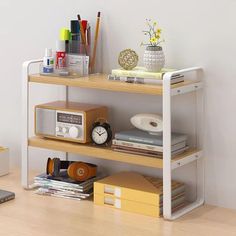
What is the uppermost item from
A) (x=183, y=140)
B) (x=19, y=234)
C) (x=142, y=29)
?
(x=142, y=29)

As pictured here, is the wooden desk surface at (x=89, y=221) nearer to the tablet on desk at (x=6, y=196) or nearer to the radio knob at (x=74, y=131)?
the tablet on desk at (x=6, y=196)

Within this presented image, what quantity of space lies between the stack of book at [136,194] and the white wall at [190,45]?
4.4 inches

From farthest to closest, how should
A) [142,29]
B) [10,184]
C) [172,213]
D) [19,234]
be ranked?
[10,184] → [142,29] → [172,213] → [19,234]

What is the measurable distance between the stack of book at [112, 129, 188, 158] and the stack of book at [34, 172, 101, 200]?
0.64ft

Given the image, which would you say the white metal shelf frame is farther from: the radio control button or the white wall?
the radio control button

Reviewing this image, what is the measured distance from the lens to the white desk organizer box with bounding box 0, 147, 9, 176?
2689 millimetres

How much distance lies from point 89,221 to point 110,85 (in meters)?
0.45

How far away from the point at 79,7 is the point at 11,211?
0.80m

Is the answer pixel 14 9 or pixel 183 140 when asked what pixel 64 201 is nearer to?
pixel 183 140

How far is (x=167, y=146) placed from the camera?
7.05 feet

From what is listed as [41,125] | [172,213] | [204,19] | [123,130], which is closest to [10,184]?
[41,125]

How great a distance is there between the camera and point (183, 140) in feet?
7.47

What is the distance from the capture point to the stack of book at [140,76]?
2.21m

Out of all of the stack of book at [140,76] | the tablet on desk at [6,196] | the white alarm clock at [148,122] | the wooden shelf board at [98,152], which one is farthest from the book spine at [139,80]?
the tablet on desk at [6,196]
